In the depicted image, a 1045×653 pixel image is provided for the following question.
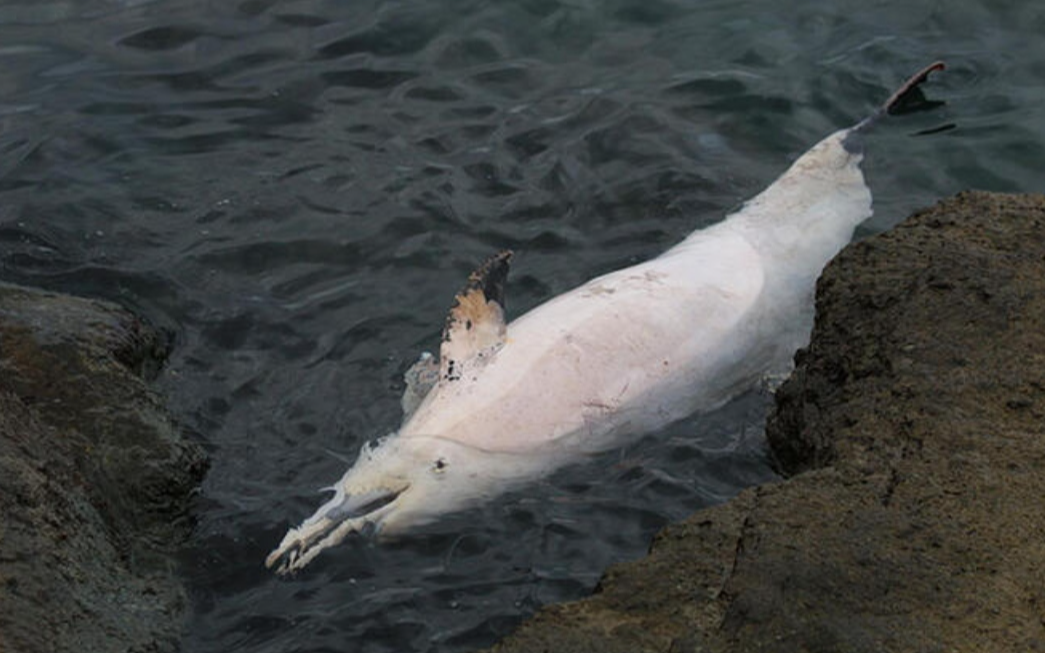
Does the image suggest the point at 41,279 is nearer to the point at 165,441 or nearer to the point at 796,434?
the point at 165,441

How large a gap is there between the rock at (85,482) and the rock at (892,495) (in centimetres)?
141

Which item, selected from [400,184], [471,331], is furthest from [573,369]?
[400,184]

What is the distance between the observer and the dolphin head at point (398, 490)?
5.79 metres

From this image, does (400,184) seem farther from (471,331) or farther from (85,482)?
(85,482)

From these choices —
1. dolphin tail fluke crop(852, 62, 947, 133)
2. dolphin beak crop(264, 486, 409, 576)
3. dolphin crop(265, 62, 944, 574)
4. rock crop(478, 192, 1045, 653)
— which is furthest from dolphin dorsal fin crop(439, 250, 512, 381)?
dolphin tail fluke crop(852, 62, 947, 133)

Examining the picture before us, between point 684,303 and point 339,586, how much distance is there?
6.57ft

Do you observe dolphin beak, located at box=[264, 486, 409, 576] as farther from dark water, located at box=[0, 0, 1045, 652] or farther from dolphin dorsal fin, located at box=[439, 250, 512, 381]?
dolphin dorsal fin, located at box=[439, 250, 512, 381]

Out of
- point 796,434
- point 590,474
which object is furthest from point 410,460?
point 796,434

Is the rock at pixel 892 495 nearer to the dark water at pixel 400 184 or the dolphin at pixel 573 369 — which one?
the dolphin at pixel 573 369

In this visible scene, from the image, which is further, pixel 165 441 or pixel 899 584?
pixel 165 441

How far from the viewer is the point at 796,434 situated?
226 inches

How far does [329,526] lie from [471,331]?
107 centimetres

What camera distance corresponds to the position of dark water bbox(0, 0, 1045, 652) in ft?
19.4

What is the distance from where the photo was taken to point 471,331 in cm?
644
